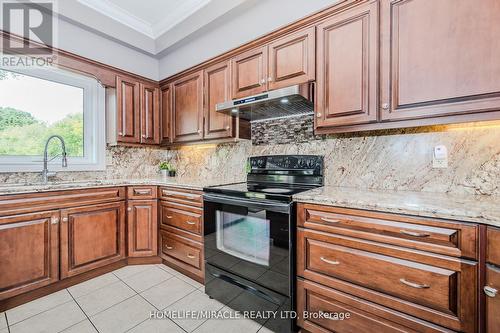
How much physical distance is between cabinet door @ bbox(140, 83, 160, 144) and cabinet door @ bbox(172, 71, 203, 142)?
312 mm

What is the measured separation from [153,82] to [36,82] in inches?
46.4

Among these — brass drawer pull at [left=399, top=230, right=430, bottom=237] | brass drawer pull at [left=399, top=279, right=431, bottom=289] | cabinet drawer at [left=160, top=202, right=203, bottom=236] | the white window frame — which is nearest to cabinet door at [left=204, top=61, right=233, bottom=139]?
cabinet drawer at [left=160, top=202, right=203, bottom=236]

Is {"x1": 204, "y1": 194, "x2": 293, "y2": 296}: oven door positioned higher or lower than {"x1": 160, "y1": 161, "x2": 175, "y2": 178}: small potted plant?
lower

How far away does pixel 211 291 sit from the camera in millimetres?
1864

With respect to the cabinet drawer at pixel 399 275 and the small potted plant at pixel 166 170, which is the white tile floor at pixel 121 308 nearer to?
the cabinet drawer at pixel 399 275

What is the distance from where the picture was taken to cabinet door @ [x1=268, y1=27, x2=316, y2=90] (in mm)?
1736

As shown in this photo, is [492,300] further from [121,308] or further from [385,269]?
[121,308]

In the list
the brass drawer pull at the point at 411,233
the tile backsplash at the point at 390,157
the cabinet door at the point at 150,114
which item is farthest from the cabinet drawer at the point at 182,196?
the brass drawer pull at the point at 411,233

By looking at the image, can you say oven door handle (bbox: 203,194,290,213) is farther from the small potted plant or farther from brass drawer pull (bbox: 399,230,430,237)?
the small potted plant

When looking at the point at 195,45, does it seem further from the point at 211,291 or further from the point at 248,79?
the point at 211,291

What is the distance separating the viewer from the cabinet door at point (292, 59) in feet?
5.70

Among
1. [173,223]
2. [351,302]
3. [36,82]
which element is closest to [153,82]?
[36,82]

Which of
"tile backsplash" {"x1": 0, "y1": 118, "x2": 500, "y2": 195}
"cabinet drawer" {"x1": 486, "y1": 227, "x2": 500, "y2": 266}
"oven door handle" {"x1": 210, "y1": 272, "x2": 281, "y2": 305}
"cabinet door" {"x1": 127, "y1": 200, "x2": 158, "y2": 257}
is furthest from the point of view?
"cabinet door" {"x1": 127, "y1": 200, "x2": 158, "y2": 257}

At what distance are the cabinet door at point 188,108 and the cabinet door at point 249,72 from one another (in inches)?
20.5
